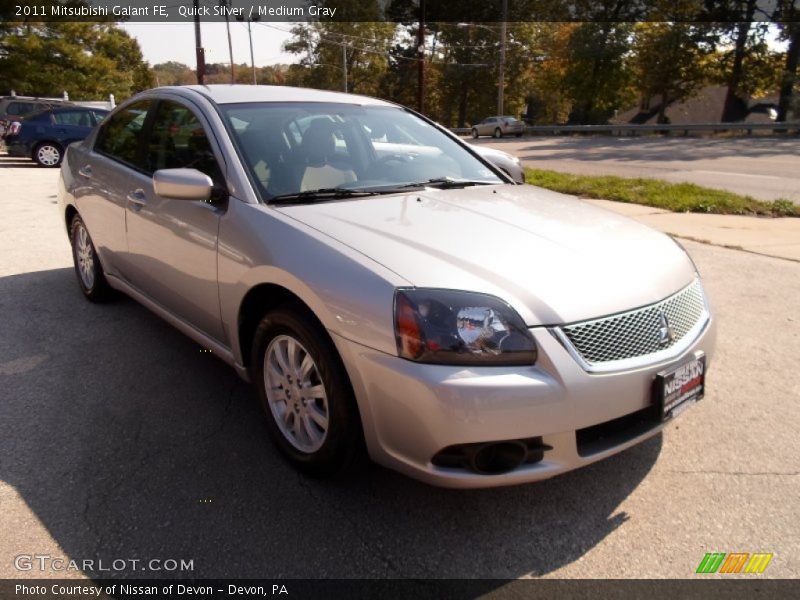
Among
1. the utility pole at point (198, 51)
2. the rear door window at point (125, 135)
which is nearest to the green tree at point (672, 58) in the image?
the utility pole at point (198, 51)

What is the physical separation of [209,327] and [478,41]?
55.7m

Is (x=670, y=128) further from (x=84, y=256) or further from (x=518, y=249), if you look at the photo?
(x=518, y=249)

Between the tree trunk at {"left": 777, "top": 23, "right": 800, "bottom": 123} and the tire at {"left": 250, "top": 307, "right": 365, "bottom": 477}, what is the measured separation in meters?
39.9

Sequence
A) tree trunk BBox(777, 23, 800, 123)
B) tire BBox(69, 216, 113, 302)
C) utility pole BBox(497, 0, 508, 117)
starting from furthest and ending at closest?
utility pole BBox(497, 0, 508, 117) < tree trunk BBox(777, 23, 800, 123) < tire BBox(69, 216, 113, 302)

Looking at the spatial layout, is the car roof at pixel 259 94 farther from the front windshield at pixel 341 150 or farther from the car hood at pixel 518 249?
the car hood at pixel 518 249

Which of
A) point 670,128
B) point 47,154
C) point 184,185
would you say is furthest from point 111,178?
point 670,128

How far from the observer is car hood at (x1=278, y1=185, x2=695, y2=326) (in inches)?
85.2

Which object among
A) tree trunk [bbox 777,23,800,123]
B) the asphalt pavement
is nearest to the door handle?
the asphalt pavement

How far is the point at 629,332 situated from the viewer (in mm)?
2211

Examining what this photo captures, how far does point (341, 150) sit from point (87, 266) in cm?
258

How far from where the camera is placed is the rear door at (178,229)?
9.71ft

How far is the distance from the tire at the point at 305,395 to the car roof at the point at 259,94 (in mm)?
1469

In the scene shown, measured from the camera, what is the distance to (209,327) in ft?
10.1

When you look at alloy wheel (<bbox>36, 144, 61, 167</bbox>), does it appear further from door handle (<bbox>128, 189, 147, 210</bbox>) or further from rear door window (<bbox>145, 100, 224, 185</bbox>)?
door handle (<bbox>128, 189, 147, 210</bbox>)
